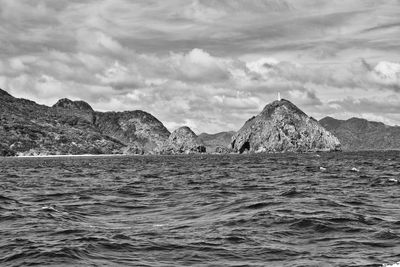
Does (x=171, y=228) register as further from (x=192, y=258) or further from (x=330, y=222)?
(x=330, y=222)

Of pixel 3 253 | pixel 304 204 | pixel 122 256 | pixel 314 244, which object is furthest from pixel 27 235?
pixel 304 204

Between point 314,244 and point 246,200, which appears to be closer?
point 314,244

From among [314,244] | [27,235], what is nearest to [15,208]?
[27,235]

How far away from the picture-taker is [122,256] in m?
19.4

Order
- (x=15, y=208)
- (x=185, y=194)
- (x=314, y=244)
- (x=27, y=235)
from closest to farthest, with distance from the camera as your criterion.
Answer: (x=314, y=244) < (x=27, y=235) < (x=15, y=208) < (x=185, y=194)

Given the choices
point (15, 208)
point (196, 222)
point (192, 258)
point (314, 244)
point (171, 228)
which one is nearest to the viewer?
point (192, 258)

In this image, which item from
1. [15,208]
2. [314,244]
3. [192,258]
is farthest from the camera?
[15,208]

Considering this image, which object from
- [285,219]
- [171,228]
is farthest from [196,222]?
[285,219]

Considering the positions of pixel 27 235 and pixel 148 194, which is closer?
pixel 27 235

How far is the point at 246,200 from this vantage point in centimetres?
3700

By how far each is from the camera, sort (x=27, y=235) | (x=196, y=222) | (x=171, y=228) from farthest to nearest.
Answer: (x=196, y=222) → (x=171, y=228) → (x=27, y=235)

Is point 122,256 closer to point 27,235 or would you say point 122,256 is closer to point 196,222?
point 27,235

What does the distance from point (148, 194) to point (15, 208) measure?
13.8m

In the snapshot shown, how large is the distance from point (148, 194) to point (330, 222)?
21.9 meters
